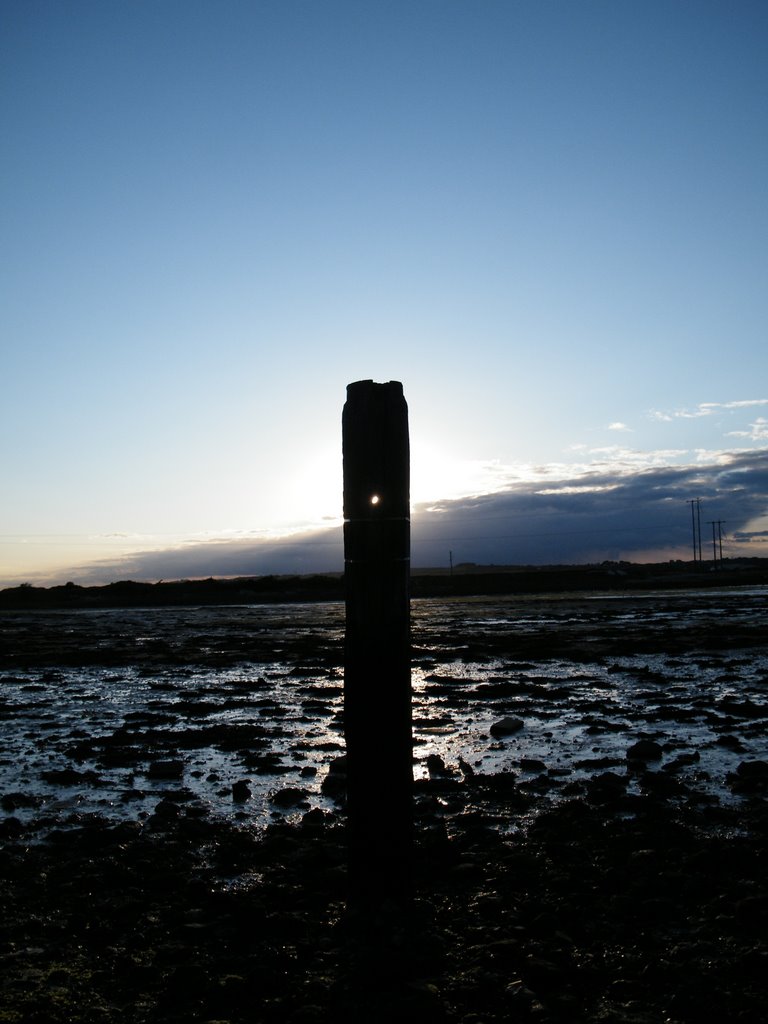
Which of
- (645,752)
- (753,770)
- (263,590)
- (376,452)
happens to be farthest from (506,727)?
(263,590)

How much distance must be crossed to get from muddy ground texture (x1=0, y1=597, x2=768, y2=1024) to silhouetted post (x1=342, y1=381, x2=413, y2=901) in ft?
2.26

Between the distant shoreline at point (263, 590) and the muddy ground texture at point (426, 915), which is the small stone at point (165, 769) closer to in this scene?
the muddy ground texture at point (426, 915)

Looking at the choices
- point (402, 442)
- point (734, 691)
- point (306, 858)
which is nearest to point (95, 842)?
point (306, 858)

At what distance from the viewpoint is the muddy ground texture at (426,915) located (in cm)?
457

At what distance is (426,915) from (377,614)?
7.05 ft

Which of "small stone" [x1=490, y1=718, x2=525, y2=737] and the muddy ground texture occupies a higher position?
the muddy ground texture

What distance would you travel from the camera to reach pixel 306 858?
22.4 feet

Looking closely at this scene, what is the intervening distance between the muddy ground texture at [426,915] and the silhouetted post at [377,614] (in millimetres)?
690

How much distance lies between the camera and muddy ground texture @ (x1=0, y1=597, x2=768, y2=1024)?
4570 mm

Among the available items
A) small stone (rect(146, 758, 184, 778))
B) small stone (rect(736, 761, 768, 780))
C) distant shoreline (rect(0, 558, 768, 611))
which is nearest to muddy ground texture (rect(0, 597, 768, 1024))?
small stone (rect(736, 761, 768, 780))

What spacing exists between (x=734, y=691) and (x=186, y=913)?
1276 cm

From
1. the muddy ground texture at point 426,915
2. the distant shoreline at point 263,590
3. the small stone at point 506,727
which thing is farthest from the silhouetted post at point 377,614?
the distant shoreline at point 263,590

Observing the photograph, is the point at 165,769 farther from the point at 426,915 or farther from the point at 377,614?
the point at 426,915

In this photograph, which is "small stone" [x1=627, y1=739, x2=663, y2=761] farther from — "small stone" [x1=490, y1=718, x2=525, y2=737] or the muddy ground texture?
"small stone" [x1=490, y1=718, x2=525, y2=737]
